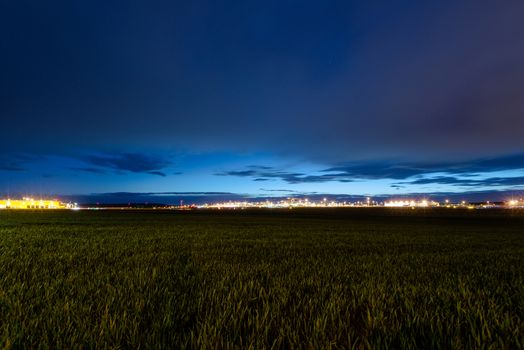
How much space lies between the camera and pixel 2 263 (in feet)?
33.0

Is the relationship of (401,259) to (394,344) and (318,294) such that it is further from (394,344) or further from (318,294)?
(394,344)

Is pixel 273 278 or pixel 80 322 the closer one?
pixel 80 322

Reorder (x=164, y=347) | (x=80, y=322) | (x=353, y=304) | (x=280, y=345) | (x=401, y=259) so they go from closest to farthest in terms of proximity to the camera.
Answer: (x=164, y=347), (x=280, y=345), (x=80, y=322), (x=353, y=304), (x=401, y=259)

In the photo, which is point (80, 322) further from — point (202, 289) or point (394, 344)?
point (394, 344)

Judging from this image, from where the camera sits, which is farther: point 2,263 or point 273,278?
point 2,263

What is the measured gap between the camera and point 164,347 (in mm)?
3689

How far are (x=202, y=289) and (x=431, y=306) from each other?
3.99 metres

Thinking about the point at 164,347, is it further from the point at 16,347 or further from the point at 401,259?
the point at 401,259

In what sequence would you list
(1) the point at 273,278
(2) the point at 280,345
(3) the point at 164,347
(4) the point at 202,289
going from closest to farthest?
(3) the point at 164,347
(2) the point at 280,345
(4) the point at 202,289
(1) the point at 273,278

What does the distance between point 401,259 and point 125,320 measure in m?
10.4

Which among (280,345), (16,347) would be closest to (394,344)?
(280,345)

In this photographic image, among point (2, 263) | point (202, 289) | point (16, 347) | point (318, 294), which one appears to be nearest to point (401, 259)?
point (318, 294)

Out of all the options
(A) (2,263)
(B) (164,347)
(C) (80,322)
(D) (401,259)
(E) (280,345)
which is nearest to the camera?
(B) (164,347)

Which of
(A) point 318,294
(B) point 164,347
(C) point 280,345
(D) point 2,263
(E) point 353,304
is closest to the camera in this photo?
(B) point 164,347
